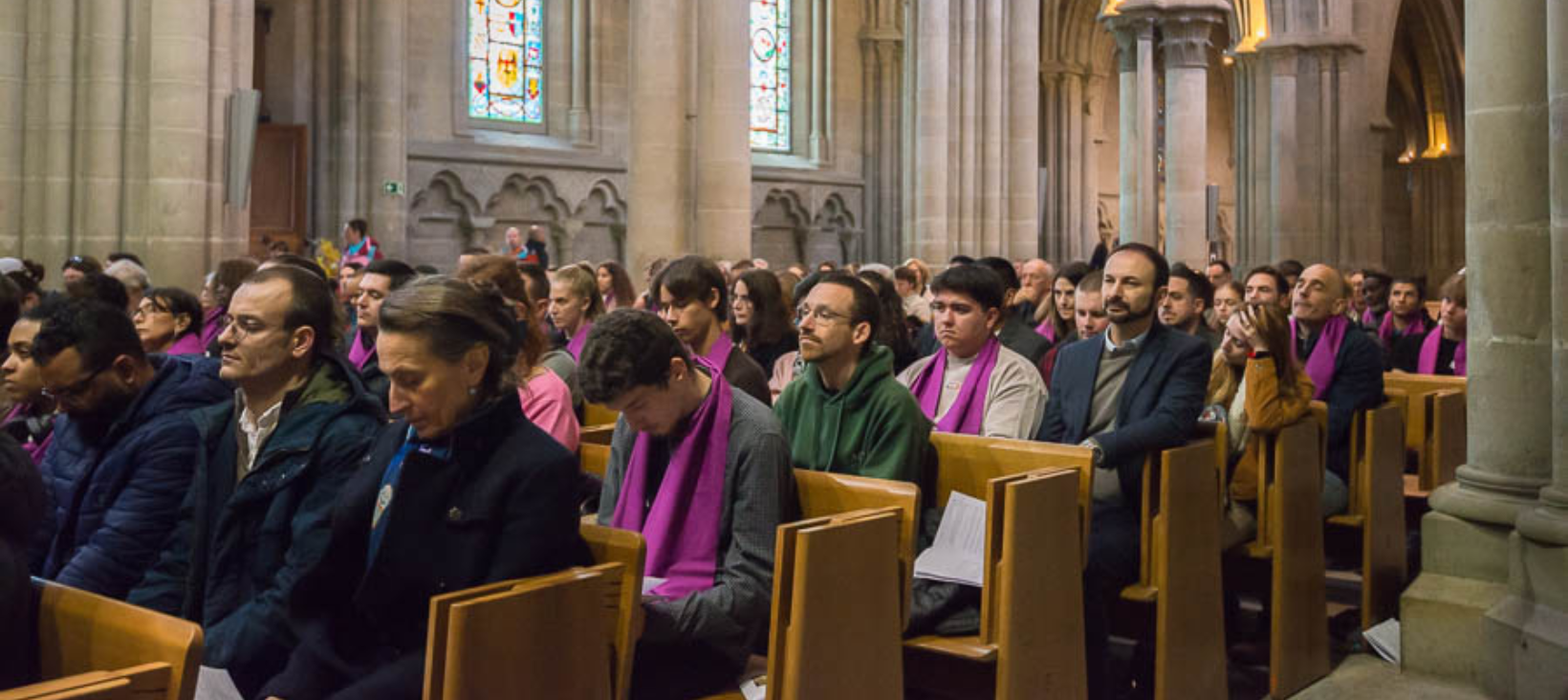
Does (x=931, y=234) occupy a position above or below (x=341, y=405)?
above

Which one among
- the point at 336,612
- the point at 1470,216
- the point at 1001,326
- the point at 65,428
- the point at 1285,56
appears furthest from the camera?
the point at 1285,56

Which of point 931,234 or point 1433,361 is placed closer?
point 1433,361

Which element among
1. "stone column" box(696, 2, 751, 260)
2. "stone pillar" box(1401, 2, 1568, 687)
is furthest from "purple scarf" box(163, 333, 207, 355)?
"stone column" box(696, 2, 751, 260)

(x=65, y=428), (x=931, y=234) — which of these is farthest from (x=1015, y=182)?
(x=65, y=428)

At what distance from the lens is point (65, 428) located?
3.72 m

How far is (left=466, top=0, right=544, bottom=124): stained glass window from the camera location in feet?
60.6

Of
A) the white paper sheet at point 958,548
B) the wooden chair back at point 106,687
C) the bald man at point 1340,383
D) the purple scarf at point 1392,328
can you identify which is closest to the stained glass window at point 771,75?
the purple scarf at point 1392,328

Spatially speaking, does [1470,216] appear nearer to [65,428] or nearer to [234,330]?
[234,330]

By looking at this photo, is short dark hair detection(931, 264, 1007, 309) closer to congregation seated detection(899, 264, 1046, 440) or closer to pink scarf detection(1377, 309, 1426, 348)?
congregation seated detection(899, 264, 1046, 440)

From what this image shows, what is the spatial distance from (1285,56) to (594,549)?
63.8 feet

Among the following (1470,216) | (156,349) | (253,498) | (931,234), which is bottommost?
(253,498)

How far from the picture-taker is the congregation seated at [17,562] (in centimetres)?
244

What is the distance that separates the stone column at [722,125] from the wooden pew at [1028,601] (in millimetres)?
8803

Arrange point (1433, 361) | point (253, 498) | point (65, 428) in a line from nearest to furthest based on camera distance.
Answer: point (253, 498)
point (65, 428)
point (1433, 361)
